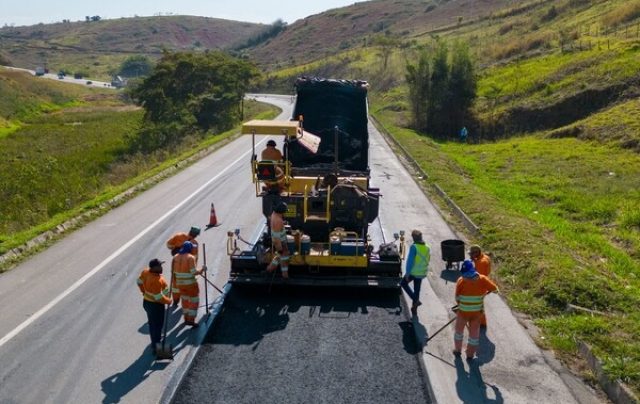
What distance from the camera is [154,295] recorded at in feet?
27.1

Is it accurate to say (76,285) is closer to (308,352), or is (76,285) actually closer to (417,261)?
(308,352)

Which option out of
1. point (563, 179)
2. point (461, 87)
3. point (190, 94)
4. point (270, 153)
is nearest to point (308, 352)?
point (270, 153)

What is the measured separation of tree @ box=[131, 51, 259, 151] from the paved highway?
2463 cm

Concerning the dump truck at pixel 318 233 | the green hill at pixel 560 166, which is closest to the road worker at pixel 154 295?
the dump truck at pixel 318 233

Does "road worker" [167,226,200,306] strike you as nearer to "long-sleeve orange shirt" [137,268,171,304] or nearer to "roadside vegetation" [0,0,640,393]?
"long-sleeve orange shirt" [137,268,171,304]

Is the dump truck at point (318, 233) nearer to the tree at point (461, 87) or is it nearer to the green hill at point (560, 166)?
the green hill at point (560, 166)

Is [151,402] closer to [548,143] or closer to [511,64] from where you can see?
[548,143]

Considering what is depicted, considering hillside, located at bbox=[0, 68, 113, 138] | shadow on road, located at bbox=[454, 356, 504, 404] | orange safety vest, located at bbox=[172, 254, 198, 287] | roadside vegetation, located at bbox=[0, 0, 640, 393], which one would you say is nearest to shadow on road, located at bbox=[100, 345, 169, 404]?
orange safety vest, located at bbox=[172, 254, 198, 287]

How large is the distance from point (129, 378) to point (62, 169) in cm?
2074

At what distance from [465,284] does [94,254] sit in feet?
29.1

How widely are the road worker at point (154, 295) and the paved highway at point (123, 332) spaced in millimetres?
416

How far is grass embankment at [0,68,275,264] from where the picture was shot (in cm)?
1723

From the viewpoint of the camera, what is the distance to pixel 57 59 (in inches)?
6496

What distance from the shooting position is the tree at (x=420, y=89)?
3838cm
